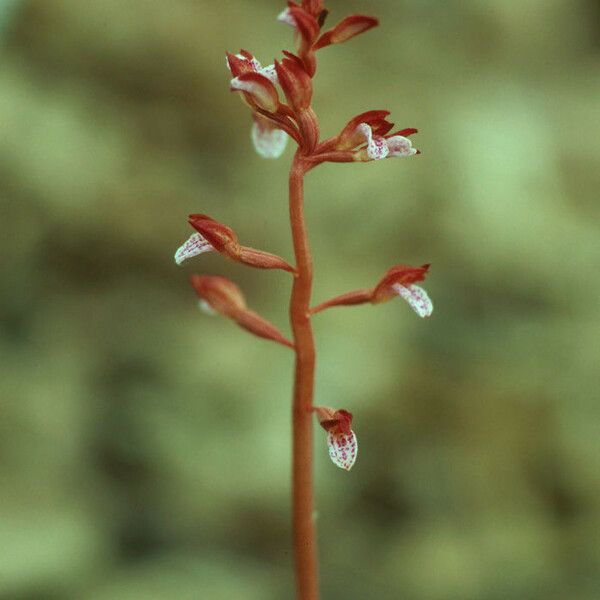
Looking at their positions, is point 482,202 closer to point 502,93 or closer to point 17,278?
point 502,93

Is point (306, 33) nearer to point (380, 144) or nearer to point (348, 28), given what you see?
point (348, 28)

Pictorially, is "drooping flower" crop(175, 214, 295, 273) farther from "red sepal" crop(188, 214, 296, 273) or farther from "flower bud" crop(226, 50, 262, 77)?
"flower bud" crop(226, 50, 262, 77)

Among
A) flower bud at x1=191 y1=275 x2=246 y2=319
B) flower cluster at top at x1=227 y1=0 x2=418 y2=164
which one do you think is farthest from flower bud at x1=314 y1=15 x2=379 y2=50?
flower bud at x1=191 y1=275 x2=246 y2=319

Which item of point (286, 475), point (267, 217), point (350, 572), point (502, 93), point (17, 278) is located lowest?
point (350, 572)

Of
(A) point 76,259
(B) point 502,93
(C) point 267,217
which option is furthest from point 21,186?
(B) point 502,93

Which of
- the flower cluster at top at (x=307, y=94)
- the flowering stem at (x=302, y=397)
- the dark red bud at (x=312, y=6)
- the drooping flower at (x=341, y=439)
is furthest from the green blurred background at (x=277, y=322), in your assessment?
the dark red bud at (x=312, y=6)

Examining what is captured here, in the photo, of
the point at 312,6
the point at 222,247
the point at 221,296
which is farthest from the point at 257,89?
the point at 221,296

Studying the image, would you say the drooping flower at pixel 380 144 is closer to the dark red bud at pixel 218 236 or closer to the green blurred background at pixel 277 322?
the dark red bud at pixel 218 236
